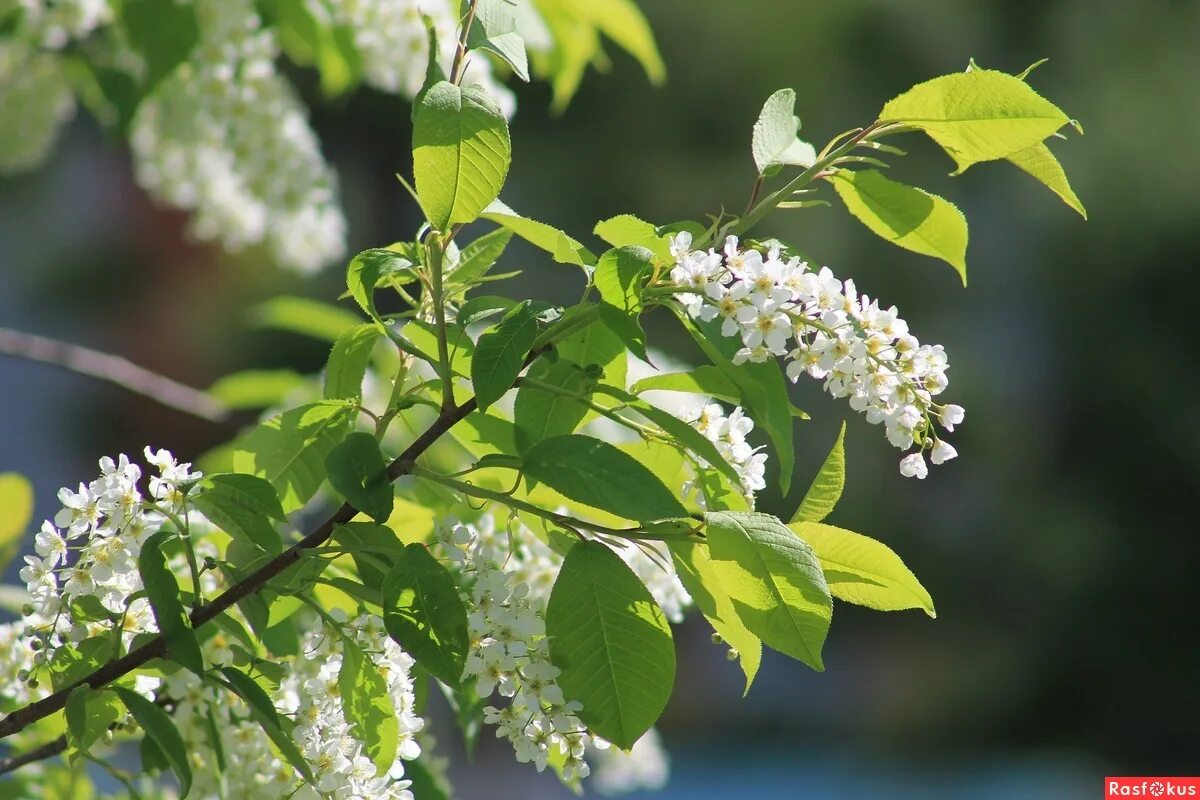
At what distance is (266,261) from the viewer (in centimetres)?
907

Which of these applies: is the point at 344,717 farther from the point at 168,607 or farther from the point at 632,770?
the point at 632,770

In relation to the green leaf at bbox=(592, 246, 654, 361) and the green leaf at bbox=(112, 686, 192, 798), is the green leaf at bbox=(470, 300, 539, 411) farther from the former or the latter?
the green leaf at bbox=(112, 686, 192, 798)

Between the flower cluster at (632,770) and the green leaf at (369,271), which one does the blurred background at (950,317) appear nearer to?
the flower cluster at (632,770)

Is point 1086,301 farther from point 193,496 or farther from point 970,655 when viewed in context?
point 193,496

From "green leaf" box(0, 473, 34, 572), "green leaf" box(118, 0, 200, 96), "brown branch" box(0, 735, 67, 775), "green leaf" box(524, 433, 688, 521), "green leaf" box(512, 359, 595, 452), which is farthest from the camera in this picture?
"green leaf" box(118, 0, 200, 96)

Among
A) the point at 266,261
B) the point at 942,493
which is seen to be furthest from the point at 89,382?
the point at 942,493

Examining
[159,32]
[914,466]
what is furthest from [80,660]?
[159,32]

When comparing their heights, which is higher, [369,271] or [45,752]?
[369,271]

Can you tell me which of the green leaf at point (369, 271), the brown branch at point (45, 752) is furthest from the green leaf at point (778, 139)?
the brown branch at point (45, 752)

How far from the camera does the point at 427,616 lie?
2.40 ft

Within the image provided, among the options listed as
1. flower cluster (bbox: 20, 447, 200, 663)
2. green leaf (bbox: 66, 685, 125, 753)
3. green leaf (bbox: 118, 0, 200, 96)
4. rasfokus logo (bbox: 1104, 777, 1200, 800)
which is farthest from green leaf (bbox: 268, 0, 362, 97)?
rasfokus logo (bbox: 1104, 777, 1200, 800)

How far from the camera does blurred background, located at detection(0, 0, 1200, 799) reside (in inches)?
352

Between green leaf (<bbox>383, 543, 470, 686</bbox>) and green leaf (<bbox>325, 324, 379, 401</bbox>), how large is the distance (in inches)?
7.4

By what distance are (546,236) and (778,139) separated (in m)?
0.17
